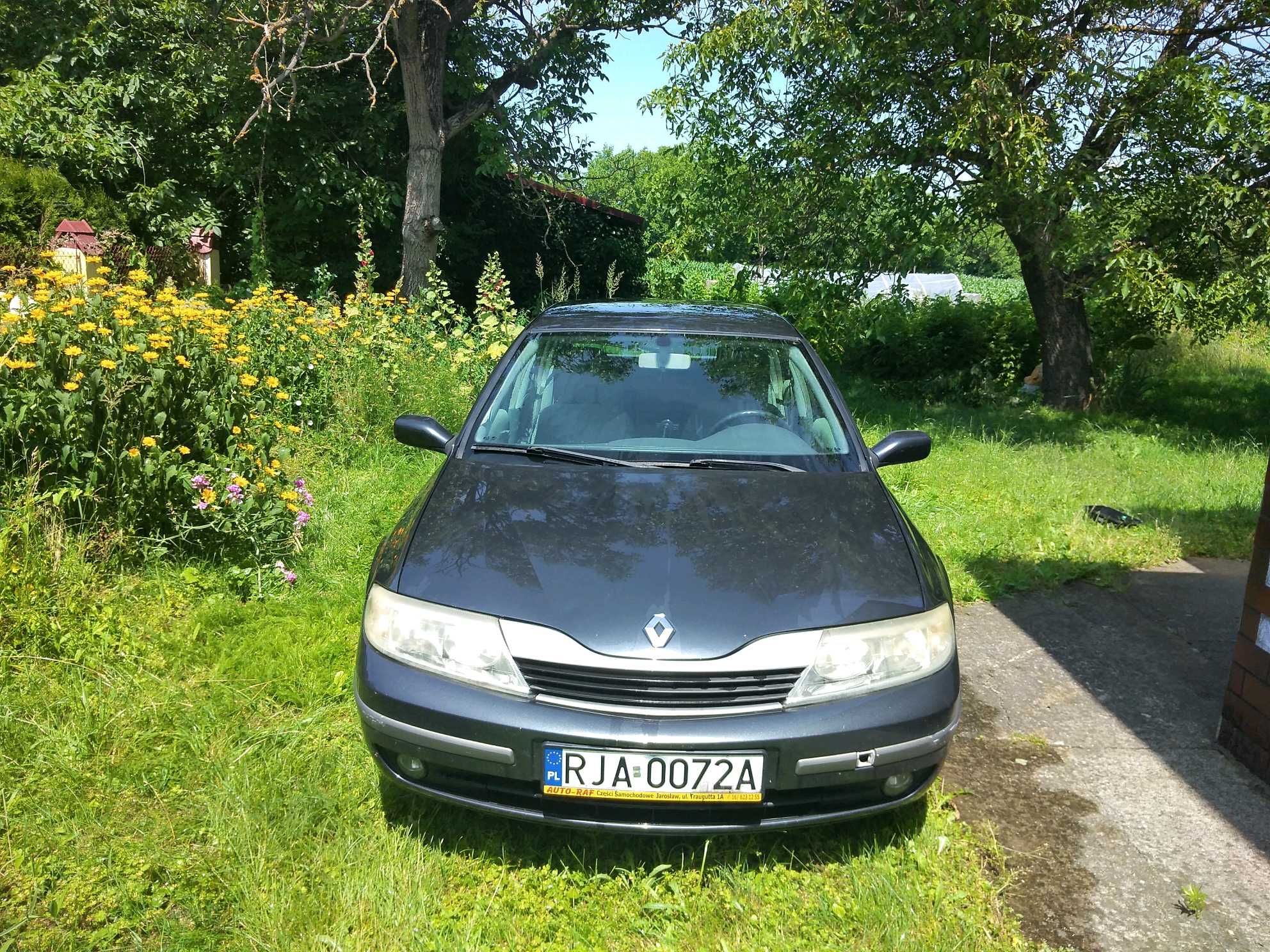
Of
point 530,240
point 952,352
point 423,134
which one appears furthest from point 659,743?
point 530,240

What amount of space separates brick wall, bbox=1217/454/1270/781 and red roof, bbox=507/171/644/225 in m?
11.3

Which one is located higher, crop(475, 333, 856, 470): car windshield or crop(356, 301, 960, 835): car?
crop(475, 333, 856, 470): car windshield

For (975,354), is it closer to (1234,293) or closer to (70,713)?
(1234,293)

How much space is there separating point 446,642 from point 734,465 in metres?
1.22

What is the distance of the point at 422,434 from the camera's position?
3.41 meters

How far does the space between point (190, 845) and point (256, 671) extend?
96 centimetres

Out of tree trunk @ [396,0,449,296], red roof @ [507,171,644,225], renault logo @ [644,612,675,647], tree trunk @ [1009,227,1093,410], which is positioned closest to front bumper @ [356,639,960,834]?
renault logo @ [644,612,675,647]

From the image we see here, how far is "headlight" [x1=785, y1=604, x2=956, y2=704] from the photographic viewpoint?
2299mm

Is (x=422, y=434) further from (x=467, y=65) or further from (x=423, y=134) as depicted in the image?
(x=467, y=65)

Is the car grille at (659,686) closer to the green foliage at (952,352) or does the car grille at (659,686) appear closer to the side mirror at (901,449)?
the side mirror at (901,449)

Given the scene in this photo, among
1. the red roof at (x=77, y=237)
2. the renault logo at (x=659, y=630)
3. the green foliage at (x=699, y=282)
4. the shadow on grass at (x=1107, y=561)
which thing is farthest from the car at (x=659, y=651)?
the red roof at (x=77, y=237)

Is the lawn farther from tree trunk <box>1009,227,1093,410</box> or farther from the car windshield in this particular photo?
tree trunk <box>1009,227,1093,410</box>

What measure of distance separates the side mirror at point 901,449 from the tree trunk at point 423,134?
875cm

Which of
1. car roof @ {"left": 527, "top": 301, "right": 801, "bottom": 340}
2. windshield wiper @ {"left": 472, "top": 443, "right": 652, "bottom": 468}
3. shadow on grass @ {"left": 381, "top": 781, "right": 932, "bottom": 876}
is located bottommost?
shadow on grass @ {"left": 381, "top": 781, "right": 932, "bottom": 876}
